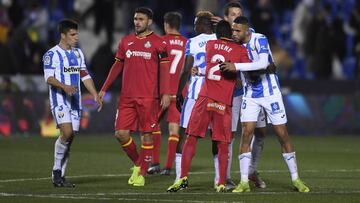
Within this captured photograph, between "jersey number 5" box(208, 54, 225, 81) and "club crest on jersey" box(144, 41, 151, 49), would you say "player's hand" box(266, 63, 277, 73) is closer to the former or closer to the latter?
"jersey number 5" box(208, 54, 225, 81)

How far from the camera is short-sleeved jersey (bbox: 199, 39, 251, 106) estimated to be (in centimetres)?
1370

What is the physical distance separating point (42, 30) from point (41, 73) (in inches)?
63.7

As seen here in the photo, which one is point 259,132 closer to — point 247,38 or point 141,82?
point 247,38

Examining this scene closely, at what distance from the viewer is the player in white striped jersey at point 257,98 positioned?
1378 cm

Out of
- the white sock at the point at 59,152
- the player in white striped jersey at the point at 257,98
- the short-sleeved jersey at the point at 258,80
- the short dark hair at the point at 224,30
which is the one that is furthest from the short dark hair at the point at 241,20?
the white sock at the point at 59,152

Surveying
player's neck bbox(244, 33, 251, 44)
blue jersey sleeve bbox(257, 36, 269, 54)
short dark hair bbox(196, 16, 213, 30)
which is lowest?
blue jersey sleeve bbox(257, 36, 269, 54)

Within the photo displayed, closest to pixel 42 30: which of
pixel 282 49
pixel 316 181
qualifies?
pixel 282 49

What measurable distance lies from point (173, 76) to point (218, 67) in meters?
3.63

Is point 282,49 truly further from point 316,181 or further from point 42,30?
point 316,181

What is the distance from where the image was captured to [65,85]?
1452 centimetres

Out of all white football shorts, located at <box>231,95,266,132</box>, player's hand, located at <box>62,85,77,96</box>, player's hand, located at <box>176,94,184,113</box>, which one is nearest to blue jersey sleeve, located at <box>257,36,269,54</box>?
white football shorts, located at <box>231,95,266,132</box>

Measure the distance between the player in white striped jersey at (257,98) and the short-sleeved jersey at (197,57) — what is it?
0.99 metres

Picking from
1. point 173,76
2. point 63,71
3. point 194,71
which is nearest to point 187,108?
point 194,71

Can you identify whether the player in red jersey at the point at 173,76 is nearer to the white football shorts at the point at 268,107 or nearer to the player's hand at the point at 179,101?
the player's hand at the point at 179,101
